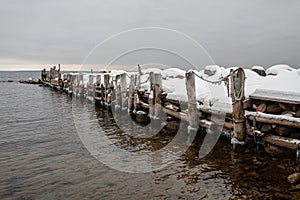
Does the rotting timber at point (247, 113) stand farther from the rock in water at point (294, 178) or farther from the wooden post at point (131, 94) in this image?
the wooden post at point (131, 94)

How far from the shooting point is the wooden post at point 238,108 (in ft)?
29.3

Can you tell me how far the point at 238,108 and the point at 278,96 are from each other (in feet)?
4.26

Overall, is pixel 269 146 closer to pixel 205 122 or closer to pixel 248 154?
pixel 248 154

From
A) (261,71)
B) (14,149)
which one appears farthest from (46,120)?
(261,71)

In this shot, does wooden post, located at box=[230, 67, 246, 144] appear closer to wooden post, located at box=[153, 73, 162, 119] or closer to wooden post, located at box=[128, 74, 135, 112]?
wooden post, located at box=[153, 73, 162, 119]

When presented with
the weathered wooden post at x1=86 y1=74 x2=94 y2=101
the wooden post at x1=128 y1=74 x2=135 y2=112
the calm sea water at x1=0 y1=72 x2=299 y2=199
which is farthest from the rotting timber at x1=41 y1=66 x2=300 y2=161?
the weathered wooden post at x1=86 y1=74 x2=94 y2=101

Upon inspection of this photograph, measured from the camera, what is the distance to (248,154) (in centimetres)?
855

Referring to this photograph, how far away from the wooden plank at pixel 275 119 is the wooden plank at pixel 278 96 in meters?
0.56

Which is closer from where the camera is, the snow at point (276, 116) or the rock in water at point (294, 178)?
the rock in water at point (294, 178)

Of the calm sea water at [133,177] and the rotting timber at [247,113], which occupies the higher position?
the rotting timber at [247,113]

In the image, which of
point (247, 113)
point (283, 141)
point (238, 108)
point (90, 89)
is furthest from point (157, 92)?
point (90, 89)

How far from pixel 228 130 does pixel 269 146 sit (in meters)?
1.97

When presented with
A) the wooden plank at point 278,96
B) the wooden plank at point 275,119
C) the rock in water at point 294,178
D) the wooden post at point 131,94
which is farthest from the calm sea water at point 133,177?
the wooden post at point 131,94

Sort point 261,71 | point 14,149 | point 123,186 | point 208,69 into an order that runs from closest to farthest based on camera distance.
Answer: point 123,186, point 14,149, point 261,71, point 208,69
